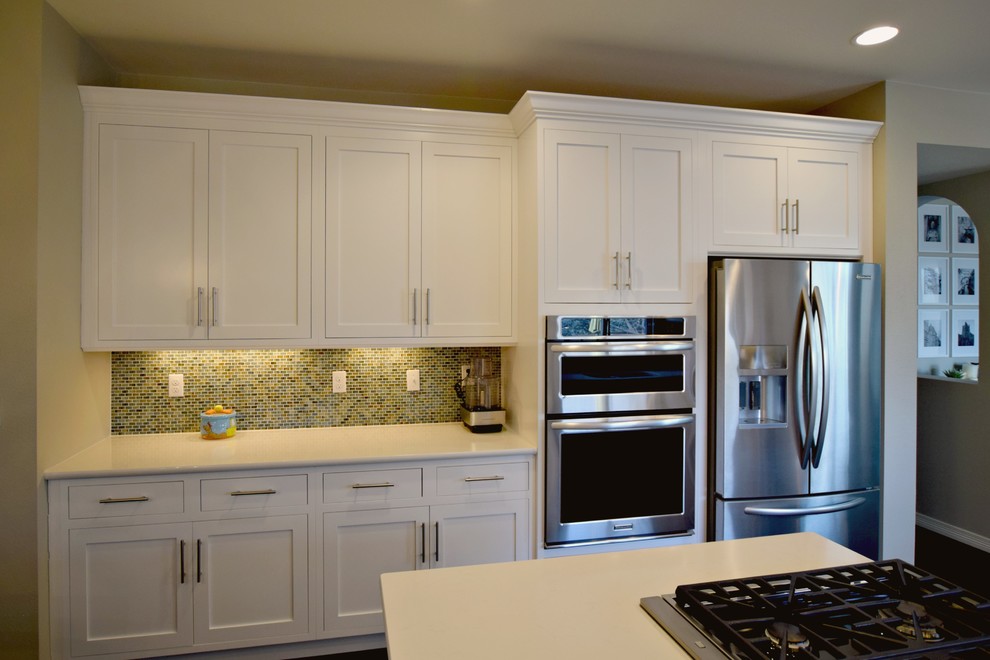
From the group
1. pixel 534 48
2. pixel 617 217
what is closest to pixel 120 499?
pixel 617 217

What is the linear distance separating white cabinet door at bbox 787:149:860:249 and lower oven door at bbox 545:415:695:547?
1.14m

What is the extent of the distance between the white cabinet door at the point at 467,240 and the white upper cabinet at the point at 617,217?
0.34 m

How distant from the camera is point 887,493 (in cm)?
312

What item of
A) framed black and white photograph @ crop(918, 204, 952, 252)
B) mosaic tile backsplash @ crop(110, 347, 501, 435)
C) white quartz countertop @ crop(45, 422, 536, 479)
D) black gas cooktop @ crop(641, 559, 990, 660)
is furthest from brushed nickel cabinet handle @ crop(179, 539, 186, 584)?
framed black and white photograph @ crop(918, 204, 952, 252)

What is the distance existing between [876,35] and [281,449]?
306 centimetres

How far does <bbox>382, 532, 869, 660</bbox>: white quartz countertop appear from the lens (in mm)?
1107

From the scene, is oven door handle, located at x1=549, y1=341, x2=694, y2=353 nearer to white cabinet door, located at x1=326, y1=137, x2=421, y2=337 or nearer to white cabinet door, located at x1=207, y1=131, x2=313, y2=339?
white cabinet door, located at x1=326, y1=137, x2=421, y2=337

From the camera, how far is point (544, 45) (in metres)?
2.72

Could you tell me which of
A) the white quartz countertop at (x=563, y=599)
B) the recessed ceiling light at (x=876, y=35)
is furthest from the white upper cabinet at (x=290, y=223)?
the white quartz countertop at (x=563, y=599)

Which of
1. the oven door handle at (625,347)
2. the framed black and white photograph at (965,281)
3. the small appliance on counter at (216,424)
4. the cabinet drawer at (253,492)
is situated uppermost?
the framed black and white photograph at (965,281)

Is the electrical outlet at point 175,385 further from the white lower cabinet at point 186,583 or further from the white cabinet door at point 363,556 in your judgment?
the white cabinet door at point 363,556

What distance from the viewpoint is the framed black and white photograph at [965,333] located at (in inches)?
165

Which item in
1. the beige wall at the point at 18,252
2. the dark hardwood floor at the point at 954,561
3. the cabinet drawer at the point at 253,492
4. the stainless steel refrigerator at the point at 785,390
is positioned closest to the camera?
the beige wall at the point at 18,252

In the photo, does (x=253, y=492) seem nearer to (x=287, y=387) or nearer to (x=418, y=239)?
(x=287, y=387)
